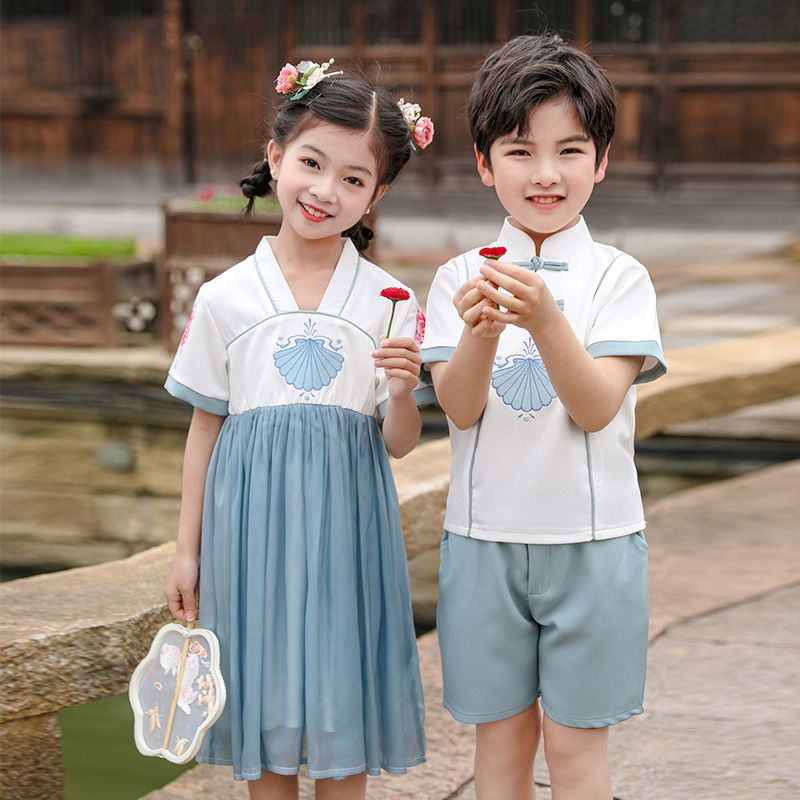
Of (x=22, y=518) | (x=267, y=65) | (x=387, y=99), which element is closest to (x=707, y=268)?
(x=267, y=65)

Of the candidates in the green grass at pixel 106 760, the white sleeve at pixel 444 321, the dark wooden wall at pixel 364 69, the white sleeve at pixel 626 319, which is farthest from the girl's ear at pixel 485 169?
the dark wooden wall at pixel 364 69

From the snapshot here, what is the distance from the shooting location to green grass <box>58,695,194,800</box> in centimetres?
348

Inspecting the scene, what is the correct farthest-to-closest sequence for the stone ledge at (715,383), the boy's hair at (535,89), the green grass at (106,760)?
the stone ledge at (715,383) < the green grass at (106,760) < the boy's hair at (535,89)

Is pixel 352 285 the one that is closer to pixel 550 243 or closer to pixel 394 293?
pixel 394 293

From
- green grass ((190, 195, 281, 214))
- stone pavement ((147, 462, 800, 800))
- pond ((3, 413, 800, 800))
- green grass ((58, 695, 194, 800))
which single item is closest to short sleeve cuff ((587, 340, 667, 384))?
stone pavement ((147, 462, 800, 800))

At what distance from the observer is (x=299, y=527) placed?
→ 6.81 feet

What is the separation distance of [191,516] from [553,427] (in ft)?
2.01

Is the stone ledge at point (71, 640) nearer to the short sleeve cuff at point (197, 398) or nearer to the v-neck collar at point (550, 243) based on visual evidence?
the short sleeve cuff at point (197, 398)

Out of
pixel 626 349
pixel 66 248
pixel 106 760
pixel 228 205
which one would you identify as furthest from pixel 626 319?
pixel 66 248

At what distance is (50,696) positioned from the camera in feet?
7.85

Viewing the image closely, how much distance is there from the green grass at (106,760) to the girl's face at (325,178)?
1.79 meters

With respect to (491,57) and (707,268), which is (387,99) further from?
(707,268)

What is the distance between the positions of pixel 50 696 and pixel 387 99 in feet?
3.98

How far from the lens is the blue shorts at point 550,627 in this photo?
1986 millimetres
